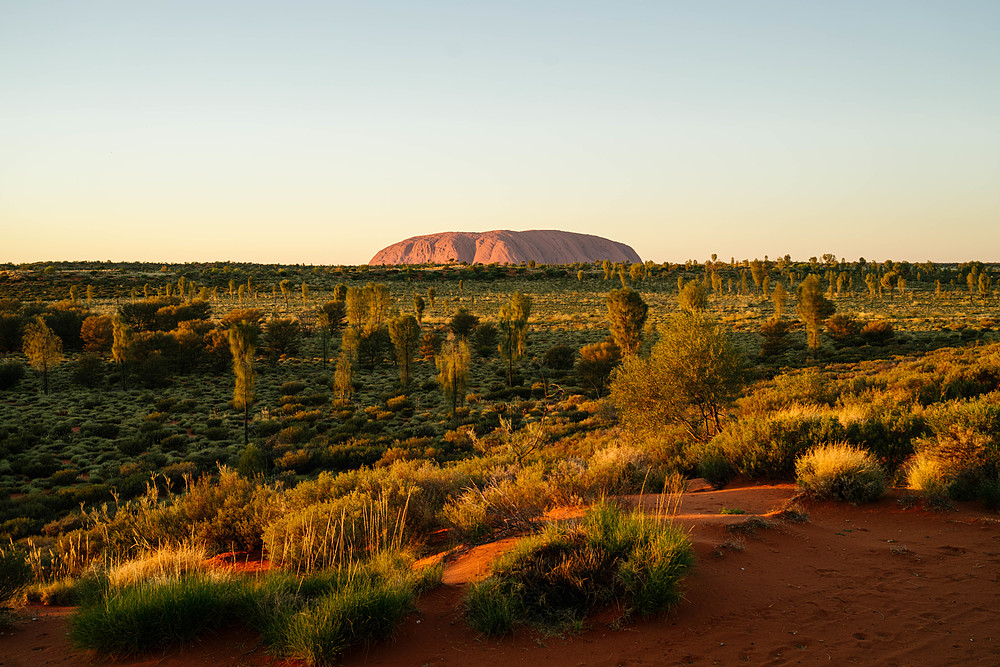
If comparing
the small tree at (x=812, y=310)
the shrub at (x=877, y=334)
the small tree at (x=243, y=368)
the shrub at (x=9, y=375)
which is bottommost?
the shrub at (x=9, y=375)

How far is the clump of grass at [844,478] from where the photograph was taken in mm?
8367

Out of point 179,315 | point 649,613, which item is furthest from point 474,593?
point 179,315

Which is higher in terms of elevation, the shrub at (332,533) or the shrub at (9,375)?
the shrub at (332,533)

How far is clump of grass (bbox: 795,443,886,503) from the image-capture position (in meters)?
8.37

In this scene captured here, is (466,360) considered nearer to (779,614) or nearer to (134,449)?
(134,449)

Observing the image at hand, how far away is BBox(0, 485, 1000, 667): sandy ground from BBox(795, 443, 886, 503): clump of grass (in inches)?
48.2

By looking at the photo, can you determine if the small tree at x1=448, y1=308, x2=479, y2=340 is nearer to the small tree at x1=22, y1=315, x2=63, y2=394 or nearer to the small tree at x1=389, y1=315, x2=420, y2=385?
→ the small tree at x1=389, y1=315, x2=420, y2=385

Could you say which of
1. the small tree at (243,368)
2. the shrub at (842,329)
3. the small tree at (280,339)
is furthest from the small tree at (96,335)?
the shrub at (842,329)

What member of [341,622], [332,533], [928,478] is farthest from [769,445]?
[341,622]

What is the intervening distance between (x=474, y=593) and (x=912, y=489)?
7.86 meters

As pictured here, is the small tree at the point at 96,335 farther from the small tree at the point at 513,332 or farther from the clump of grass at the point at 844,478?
the clump of grass at the point at 844,478

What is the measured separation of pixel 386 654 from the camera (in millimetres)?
4594

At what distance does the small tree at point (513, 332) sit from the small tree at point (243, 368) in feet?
54.6

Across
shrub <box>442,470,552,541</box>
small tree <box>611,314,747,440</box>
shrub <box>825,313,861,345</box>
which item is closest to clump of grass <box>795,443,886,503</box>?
shrub <box>442,470,552,541</box>
